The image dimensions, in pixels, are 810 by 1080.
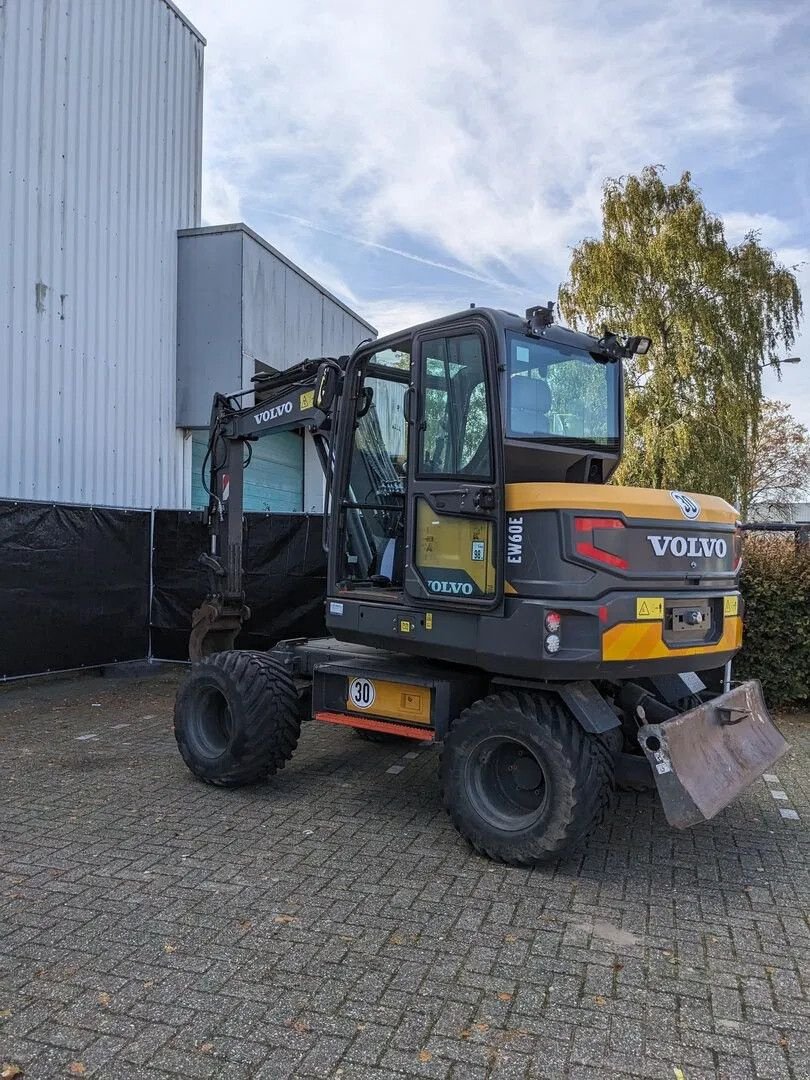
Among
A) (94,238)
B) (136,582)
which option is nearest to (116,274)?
(94,238)

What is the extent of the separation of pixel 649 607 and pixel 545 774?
3.39ft

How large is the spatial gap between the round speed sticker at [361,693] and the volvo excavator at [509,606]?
15 millimetres

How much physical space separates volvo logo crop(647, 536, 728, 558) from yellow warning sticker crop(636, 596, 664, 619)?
0.24m

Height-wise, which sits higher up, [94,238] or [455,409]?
[94,238]

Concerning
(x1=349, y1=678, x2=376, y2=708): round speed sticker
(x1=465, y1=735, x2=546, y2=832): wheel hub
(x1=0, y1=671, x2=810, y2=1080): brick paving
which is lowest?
(x1=0, y1=671, x2=810, y2=1080): brick paving

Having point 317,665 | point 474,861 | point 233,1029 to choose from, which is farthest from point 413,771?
point 233,1029

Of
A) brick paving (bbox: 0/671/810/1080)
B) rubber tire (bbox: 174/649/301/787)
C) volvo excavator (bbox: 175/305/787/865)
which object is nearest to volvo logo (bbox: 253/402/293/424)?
volvo excavator (bbox: 175/305/787/865)

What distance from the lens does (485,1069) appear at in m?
2.75

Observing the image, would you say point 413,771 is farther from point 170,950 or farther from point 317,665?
point 170,950

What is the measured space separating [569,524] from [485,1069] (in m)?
2.41

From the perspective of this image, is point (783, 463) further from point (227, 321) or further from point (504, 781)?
point (504, 781)

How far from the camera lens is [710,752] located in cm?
460

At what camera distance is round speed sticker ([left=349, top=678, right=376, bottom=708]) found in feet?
17.2

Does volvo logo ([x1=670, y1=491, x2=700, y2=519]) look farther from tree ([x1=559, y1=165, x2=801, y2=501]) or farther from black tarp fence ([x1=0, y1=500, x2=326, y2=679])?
tree ([x1=559, y1=165, x2=801, y2=501])
